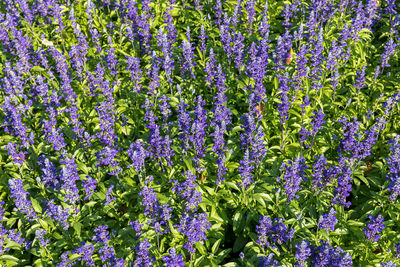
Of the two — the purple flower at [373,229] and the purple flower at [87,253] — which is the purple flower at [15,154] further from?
the purple flower at [373,229]

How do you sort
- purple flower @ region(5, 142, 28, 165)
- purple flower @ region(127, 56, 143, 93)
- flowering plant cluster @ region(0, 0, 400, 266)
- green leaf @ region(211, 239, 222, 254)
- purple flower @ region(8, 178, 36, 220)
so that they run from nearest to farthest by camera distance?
purple flower @ region(8, 178, 36, 220) < flowering plant cluster @ region(0, 0, 400, 266) < green leaf @ region(211, 239, 222, 254) < purple flower @ region(5, 142, 28, 165) < purple flower @ region(127, 56, 143, 93)

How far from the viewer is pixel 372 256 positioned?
25.8 feet

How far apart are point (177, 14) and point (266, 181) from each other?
731 centimetres

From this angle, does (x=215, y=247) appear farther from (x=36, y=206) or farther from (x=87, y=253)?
(x=36, y=206)

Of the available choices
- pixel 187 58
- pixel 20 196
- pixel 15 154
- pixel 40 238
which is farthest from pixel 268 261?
pixel 15 154

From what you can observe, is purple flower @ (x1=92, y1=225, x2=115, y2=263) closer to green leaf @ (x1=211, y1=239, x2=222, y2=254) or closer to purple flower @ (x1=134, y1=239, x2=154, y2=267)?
purple flower @ (x1=134, y1=239, x2=154, y2=267)

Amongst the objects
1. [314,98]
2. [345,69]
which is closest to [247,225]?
[314,98]

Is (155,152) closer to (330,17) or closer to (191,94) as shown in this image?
(191,94)

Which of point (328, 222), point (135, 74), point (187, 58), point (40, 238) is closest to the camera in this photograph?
point (328, 222)

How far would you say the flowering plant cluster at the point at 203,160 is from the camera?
7.83 m

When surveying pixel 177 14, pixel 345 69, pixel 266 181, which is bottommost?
pixel 266 181

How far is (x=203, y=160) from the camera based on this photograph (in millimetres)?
9422

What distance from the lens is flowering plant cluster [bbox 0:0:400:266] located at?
7.83 metres

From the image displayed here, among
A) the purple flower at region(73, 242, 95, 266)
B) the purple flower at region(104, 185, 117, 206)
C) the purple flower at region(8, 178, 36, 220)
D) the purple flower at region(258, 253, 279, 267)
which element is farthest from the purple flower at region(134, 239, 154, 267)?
the purple flower at region(8, 178, 36, 220)
